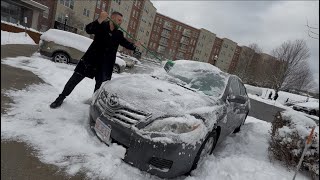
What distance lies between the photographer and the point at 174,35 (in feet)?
273

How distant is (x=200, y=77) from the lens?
192 inches

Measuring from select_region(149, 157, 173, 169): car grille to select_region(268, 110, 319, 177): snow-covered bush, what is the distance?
2507 mm

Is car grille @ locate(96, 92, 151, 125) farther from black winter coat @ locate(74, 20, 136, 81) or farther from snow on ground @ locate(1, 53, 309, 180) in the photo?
black winter coat @ locate(74, 20, 136, 81)

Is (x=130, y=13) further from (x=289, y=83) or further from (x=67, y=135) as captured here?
(x=67, y=135)

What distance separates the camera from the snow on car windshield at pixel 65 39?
11.7m

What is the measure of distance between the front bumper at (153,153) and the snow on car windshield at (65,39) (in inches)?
377

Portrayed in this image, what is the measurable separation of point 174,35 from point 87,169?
82.0 metres

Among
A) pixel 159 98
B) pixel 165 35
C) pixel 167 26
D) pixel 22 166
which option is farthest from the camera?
pixel 165 35

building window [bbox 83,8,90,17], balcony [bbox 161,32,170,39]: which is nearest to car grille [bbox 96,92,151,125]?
building window [bbox 83,8,90,17]

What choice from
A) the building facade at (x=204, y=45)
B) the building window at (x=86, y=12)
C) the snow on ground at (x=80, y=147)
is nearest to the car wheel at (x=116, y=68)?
the snow on ground at (x=80, y=147)

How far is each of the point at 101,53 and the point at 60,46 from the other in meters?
7.61

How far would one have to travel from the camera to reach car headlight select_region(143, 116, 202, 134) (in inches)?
124

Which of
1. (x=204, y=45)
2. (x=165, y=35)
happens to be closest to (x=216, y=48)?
(x=204, y=45)

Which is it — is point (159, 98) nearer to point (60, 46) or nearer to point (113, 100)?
point (113, 100)
